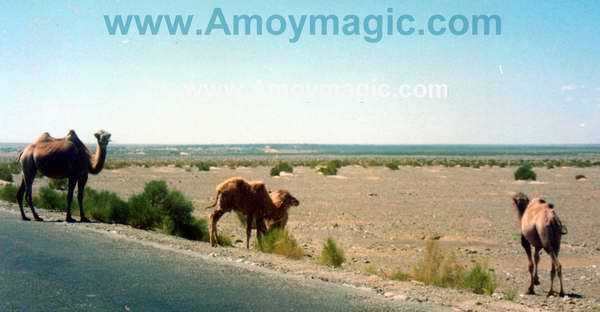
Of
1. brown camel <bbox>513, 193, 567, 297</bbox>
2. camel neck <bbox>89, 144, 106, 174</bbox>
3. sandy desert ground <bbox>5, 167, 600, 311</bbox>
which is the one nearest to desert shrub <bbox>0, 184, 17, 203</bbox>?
sandy desert ground <bbox>5, 167, 600, 311</bbox>

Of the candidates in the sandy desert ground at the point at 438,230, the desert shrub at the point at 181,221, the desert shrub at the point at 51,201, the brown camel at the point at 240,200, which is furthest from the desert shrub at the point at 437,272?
the desert shrub at the point at 51,201

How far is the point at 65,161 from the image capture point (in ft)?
65.1

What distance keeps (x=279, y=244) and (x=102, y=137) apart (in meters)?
7.46

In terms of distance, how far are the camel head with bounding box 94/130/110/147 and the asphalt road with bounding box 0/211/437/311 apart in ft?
18.8

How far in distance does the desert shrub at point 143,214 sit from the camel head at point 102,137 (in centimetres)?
219

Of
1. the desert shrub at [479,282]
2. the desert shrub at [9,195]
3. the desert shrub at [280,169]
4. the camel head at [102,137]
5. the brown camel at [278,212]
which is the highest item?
the camel head at [102,137]

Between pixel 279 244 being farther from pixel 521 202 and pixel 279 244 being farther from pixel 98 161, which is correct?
pixel 98 161

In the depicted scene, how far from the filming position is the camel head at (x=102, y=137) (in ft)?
65.6

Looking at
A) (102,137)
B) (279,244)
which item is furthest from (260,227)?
(102,137)

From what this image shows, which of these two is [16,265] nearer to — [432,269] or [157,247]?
[157,247]

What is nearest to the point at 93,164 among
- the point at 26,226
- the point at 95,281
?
the point at 26,226

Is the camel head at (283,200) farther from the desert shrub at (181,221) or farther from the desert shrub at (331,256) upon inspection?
the desert shrub at (181,221)

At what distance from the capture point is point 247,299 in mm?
9867

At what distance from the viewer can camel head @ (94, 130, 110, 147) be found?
2000 cm
